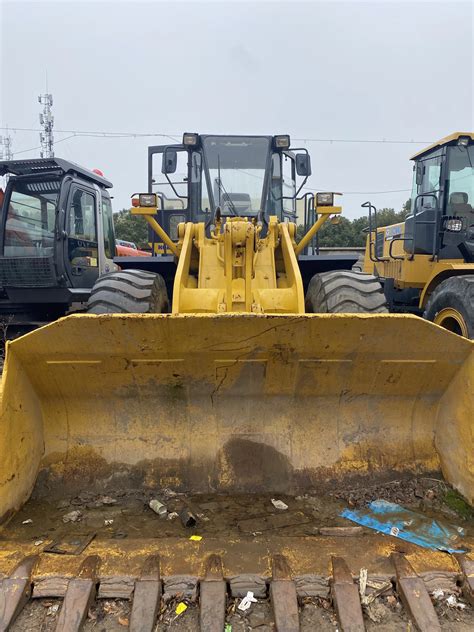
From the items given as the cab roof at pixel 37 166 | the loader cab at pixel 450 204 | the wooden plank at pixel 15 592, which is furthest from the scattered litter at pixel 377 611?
the cab roof at pixel 37 166

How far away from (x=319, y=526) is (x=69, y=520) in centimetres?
143

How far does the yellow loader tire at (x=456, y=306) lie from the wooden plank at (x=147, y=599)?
387cm

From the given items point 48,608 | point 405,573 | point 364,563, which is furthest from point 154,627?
point 405,573

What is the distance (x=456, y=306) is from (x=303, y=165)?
2349 millimetres

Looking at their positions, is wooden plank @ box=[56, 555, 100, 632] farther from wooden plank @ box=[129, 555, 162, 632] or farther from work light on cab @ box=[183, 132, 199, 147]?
work light on cab @ box=[183, 132, 199, 147]

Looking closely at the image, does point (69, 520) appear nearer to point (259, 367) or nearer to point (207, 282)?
point (259, 367)

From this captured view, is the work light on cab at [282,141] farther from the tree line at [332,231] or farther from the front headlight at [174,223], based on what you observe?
the tree line at [332,231]

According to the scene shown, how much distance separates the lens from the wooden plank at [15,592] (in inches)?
72.5

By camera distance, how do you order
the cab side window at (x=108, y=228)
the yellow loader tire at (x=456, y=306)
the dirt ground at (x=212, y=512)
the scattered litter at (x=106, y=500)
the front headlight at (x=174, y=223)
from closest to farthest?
the dirt ground at (x=212, y=512) < the scattered litter at (x=106, y=500) < the yellow loader tire at (x=456, y=306) < the front headlight at (x=174, y=223) < the cab side window at (x=108, y=228)

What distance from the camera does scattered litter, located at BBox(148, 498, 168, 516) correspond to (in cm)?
269

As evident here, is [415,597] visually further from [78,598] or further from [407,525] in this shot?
[78,598]

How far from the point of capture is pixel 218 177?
521cm

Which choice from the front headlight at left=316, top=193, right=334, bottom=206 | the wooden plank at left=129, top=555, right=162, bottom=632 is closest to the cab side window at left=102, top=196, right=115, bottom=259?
the front headlight at left=316, top=193, right=334, bottom=206

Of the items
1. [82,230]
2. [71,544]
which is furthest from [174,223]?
[71,544]
